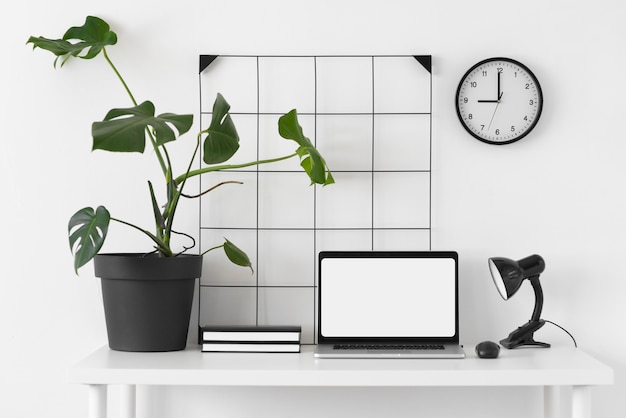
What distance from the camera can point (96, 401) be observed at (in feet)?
4.83

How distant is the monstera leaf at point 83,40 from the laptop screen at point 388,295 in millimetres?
759

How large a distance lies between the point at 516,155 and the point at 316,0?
0.65 m

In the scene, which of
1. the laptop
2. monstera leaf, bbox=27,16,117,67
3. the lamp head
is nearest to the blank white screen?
the laptop

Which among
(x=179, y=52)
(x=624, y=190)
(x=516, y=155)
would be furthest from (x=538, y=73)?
(x=179, y=52)

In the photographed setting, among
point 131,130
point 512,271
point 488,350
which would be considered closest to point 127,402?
point 131,130

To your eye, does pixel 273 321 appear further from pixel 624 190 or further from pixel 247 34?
pixel 624 190

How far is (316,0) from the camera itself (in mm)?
1812

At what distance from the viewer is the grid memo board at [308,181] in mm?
1802

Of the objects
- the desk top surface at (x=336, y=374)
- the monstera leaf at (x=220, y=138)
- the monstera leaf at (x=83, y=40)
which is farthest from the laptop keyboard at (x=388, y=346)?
the monstera leaf at (x=83, y=40)

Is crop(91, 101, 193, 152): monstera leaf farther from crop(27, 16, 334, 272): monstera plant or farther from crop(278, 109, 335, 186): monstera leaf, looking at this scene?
crop(278, 109, 335, 186): monstera leaf

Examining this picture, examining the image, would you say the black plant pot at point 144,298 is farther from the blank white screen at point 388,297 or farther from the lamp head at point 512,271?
the lamp head at point 512,271

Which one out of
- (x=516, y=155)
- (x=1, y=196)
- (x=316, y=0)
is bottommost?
(x=1, y=196)

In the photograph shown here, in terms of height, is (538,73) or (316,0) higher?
(316,0)

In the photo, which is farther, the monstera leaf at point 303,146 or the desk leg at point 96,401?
the monstera leaf at point 303,146
